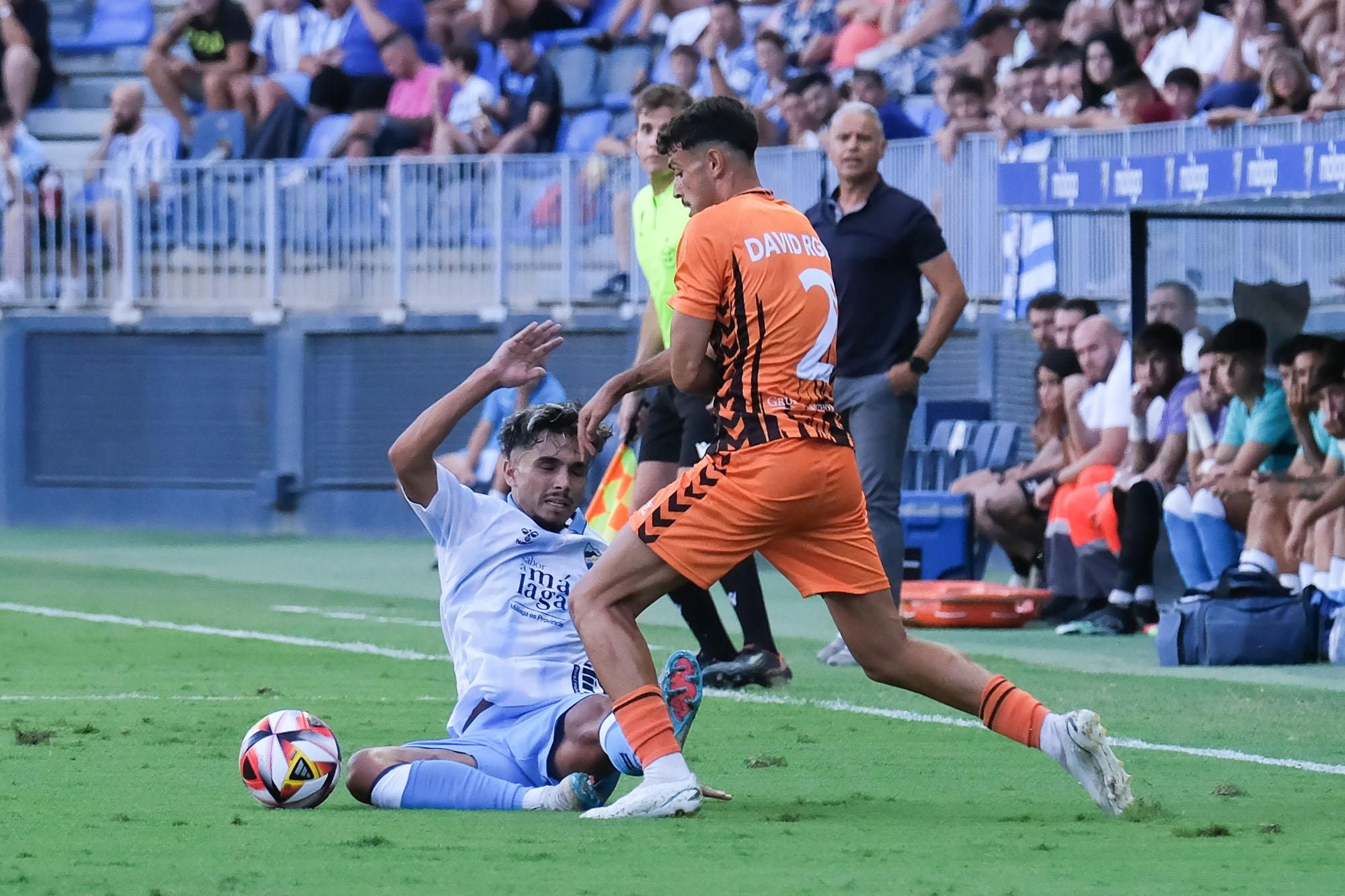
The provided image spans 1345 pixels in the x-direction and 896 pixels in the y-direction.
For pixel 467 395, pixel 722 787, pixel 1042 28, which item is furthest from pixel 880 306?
pixel 1042 28

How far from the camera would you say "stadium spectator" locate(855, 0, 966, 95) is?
18.7m

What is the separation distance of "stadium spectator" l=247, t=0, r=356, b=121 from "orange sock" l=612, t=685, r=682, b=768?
1687cm

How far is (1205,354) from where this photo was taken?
39.8ft

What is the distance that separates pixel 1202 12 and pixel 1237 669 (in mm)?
7393

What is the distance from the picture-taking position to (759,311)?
595cm

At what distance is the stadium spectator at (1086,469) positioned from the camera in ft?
41.9

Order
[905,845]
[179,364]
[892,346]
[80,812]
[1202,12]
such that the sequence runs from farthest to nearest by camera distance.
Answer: [179,364] < [1202,12] < [892,346] < [80,812] < [905,845]

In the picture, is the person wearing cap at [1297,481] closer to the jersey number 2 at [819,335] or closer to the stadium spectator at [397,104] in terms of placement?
the jersey number 2 at [819,335]

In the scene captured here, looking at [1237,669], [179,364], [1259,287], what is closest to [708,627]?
[1237,669]

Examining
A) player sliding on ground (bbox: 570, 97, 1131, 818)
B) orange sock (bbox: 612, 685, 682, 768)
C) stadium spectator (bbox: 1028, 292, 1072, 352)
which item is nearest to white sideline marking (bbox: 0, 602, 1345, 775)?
player sliding on ground (bbox: 570, 97, 1131, 818)

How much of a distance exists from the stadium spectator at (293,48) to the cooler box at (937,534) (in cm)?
1017

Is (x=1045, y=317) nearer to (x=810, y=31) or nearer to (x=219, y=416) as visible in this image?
(x=810, y=31)

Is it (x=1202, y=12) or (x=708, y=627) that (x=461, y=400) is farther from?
(x=1202, y=12)

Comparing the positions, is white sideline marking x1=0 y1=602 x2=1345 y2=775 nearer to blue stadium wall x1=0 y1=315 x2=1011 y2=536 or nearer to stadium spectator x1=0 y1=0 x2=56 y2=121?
blue stadium wall x1=0 y1=315 x2=1011 y2=536
